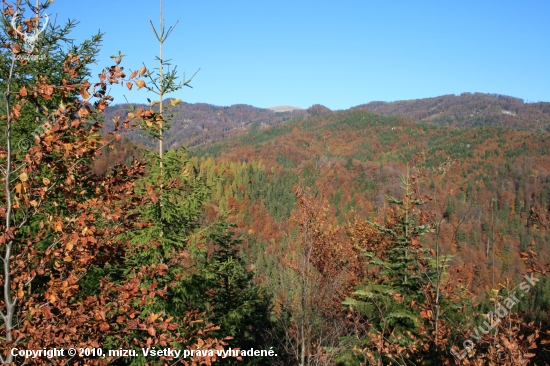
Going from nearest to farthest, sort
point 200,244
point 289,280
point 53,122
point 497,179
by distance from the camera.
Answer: point 53,122 < point 289,280 < point 200,244 < point 497,179

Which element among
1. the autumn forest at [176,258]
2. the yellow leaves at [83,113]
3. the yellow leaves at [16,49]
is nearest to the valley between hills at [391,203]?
the autumn forest at [176,258]

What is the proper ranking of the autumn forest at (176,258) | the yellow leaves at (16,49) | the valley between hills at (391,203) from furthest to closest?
1. the valley between hills at (391,203)
2. the autumn forest at (176,258)
3. the yellow leaves at (16,49)

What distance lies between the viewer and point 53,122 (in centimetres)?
252

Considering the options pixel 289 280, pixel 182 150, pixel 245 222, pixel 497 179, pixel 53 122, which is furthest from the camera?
pixel 497 179

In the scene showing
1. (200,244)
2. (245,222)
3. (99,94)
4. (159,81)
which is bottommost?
(245,222)

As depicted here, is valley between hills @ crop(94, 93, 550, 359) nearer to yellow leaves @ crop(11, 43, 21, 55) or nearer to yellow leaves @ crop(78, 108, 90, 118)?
yellow leaves @ crop(78, 108, 90, 118)

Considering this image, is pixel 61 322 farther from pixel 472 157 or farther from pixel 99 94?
pixel 472 157

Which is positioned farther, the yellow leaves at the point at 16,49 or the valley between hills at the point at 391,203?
the valley between hills at the point at 391,203

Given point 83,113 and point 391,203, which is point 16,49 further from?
point 391,203

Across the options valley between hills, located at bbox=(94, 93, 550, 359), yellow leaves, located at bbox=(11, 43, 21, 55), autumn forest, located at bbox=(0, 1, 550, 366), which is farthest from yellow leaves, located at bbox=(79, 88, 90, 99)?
valley between hills, located at bbox=(94, 93, 550, 359)

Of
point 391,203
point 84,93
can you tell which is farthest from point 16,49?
point 391,203

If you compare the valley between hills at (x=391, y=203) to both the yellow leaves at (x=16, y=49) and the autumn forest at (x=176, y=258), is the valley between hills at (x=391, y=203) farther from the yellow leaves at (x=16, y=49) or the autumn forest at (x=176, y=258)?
the yellow leaves at (x=16, y=49)

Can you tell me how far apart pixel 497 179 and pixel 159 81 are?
489 ft

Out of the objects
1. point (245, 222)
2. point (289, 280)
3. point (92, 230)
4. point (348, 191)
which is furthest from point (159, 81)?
point (348, 191)
